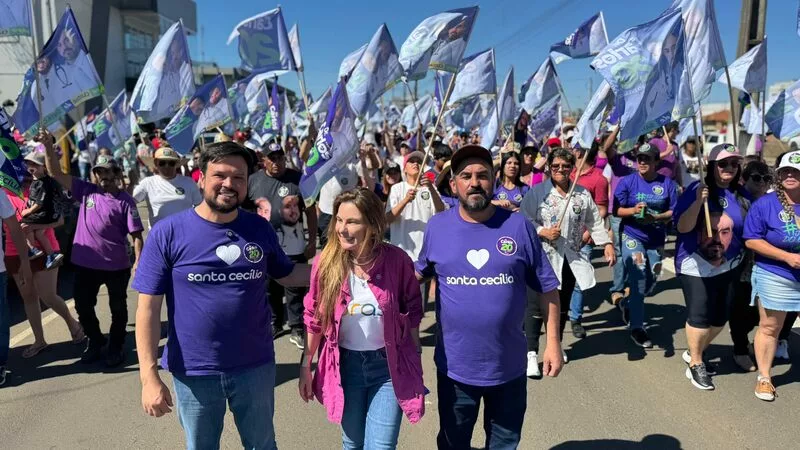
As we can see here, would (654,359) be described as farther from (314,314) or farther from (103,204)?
(103,204)

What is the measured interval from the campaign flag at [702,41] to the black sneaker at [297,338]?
13.7 feet

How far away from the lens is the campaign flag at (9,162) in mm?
4117

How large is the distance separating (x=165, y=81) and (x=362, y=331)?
5080 mm

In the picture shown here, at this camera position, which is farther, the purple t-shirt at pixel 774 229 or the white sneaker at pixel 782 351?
the white sneaker at pixel 782 351

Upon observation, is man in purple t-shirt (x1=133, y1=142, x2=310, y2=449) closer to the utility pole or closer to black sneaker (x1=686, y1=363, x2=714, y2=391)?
black sneaker (x1=686, y1=363, x2=714, y2=391)

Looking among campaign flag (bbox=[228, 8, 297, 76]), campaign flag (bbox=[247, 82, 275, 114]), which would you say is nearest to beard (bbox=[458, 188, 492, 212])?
campaign flag (bbox=[228, 8, 297, 76])

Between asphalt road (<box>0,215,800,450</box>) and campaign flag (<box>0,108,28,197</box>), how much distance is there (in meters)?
1.58

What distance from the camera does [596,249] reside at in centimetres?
960

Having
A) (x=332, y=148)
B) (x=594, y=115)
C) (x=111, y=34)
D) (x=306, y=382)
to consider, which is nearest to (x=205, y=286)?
(x=306, y=382)

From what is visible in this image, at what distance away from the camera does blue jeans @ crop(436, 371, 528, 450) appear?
8.45 ft

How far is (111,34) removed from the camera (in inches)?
1212

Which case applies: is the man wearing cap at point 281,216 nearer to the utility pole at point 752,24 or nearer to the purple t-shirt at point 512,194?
the purple t-shirt at point 512,194

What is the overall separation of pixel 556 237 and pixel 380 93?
2.84m

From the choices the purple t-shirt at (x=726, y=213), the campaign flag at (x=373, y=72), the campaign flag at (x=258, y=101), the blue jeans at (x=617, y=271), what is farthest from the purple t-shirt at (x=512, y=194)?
the campaign flag at (x=258, y=101)
